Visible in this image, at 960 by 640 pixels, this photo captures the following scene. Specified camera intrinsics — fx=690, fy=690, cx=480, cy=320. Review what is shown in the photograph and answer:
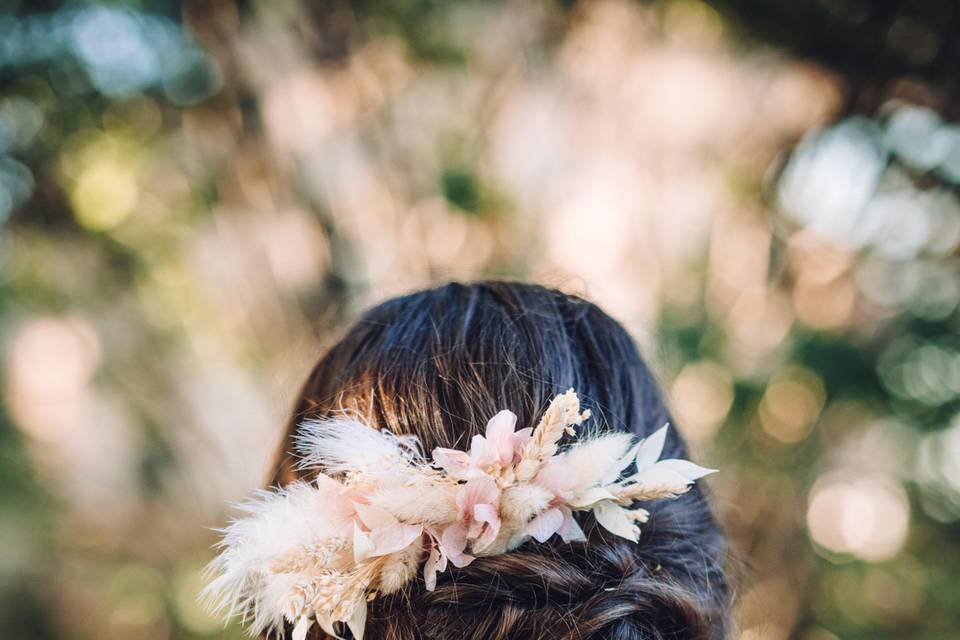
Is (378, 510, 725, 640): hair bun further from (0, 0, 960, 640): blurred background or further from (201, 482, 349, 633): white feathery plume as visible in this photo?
(0, 0, 960, 640): blurred background

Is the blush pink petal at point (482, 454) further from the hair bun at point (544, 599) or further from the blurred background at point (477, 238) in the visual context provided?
the blurred background at point (477, 238)

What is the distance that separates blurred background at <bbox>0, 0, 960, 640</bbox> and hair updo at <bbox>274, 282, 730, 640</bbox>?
122 centimetres

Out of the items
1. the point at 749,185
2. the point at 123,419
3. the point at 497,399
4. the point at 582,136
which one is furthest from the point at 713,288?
the point at 123,419

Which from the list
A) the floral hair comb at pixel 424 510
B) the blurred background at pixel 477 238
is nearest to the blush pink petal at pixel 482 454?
the floral hair comb at pixel 424 510

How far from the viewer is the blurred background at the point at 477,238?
74.8 inches

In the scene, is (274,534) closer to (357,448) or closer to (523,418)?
(357,448)

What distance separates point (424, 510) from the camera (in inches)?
20.8

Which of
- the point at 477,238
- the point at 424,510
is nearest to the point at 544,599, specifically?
the point at 424,510

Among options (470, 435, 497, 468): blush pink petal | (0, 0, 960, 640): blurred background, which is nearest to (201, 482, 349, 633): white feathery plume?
(470, 435, 497, 468): blush pink petal

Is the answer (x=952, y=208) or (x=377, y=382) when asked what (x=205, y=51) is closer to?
(x=377, y=382)

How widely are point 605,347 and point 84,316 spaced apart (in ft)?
6.45

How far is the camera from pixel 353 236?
2.14 m

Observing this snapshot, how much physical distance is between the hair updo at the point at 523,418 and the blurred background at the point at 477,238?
122 cm

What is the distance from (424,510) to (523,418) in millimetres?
129
